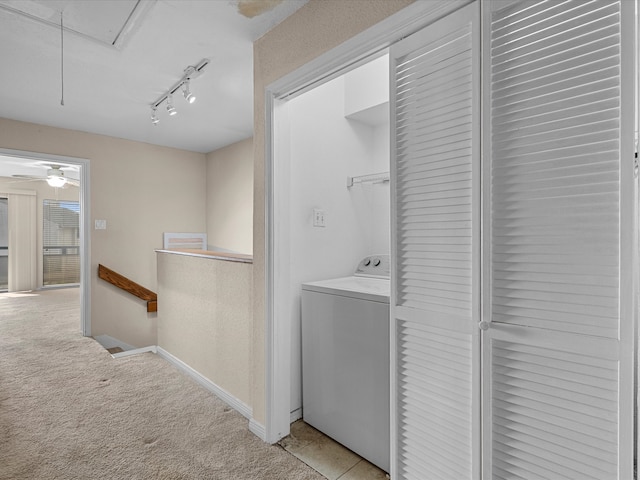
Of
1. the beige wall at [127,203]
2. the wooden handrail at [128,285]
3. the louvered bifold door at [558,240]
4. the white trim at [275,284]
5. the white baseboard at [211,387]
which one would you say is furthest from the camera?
the wooden handrail at [128,285]

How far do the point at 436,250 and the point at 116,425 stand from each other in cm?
218

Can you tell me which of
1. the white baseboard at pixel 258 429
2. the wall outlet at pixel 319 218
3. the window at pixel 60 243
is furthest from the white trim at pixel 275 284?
the window at pixel 60 243

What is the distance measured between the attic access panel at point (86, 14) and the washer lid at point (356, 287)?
1.75 m

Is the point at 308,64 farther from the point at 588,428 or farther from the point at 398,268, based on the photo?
the point at 588,428

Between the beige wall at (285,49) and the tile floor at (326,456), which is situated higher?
the beige wall at (285,49)

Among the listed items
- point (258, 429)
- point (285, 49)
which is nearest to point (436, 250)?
point (285, 49)

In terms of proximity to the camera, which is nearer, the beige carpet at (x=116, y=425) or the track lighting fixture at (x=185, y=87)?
the beige carpet at (x=116, y=425)

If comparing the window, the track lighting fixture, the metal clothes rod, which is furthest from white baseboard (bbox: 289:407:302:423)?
the window

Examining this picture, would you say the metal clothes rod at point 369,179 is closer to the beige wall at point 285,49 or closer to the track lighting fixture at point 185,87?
the beige wall at point 285,49

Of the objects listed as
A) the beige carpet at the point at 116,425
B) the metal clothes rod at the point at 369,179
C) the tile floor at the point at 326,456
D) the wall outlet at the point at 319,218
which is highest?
the metal clothes rod at the point at 369,179

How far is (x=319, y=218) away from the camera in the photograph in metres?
2.37

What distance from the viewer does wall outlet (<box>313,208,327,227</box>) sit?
7.69 feet

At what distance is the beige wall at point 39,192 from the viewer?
23.1ft

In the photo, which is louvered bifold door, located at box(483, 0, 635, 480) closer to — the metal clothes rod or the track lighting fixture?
the metal clothes rod
